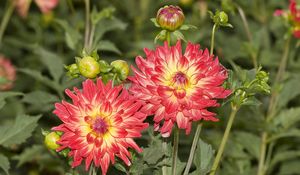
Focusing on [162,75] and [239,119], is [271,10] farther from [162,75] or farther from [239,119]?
[162,75]

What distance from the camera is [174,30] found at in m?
1.66

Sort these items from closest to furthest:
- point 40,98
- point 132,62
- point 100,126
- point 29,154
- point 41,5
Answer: point 100,126 → point 40,98 → point 29,154 → point 132,62 → point 41,5

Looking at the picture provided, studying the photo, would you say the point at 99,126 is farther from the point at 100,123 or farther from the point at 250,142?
the point at 250,142

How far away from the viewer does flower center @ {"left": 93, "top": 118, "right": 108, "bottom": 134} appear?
1.53 metres

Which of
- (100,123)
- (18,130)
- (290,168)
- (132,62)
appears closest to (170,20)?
(100,123)

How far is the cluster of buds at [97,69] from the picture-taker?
60.8 inches

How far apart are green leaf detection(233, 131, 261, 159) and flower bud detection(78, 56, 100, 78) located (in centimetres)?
104

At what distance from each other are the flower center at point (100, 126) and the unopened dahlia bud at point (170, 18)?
0.29 meters

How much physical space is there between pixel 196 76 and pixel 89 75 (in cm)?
25

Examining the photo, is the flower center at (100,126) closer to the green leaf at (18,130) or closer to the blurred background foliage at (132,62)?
the blurred background foliage at (132,62)

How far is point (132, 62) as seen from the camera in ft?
10.4

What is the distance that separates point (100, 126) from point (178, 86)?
0.66ft

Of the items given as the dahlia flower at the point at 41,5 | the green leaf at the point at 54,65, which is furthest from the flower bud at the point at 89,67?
the dahlia flower at the point at 41,5

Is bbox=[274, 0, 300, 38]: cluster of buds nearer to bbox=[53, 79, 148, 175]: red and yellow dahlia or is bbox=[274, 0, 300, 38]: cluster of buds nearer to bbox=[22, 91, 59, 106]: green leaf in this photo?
bbox=[22, 91, 59, 106]: green leaf
